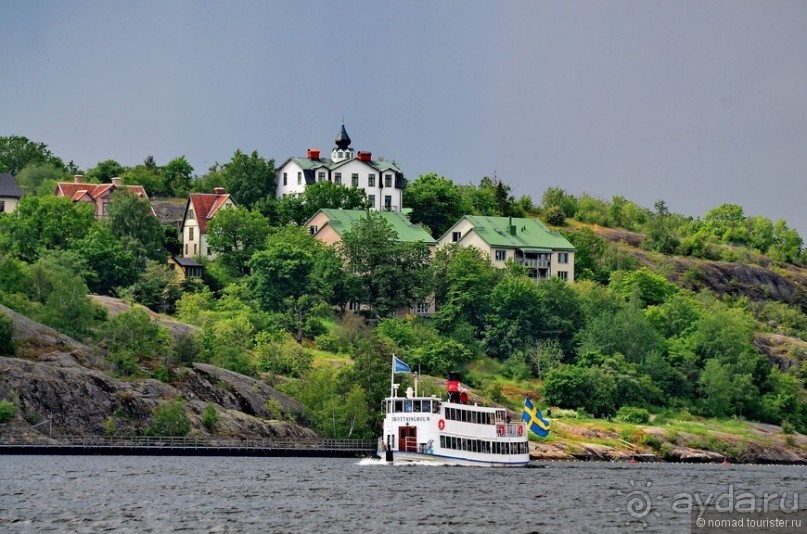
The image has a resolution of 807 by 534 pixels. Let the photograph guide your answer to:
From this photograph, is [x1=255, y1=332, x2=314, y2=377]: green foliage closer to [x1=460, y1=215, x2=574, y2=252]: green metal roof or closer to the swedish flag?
the swedish flag

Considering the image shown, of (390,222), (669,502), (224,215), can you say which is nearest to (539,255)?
(390,222)

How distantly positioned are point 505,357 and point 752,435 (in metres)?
29.2

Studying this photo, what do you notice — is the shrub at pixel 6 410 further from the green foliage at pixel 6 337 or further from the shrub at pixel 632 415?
the shrub at pixel 632 415

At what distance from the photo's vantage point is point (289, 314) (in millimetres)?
164125

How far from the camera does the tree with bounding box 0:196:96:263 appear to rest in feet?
554

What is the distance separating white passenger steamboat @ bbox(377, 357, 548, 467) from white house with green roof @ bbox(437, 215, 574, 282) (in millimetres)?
76051

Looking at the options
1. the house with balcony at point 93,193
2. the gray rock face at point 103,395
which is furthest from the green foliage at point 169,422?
the house with balcony at point 93,193

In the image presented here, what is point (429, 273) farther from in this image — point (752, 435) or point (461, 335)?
point (752, 435)

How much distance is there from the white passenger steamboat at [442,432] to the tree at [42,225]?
68.4 m

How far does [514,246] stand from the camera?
194 metres

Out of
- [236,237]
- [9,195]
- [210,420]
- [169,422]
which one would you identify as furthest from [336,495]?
[9,195]

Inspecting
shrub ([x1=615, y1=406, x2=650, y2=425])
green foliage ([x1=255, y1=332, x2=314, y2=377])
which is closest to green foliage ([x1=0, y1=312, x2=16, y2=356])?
green foliage ([x1=255, y1=332, x2=314, y2=377])

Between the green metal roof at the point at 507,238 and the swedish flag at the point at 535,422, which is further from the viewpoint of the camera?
the green metal roof at the point at 507,238

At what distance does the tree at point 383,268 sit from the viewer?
17488cm
